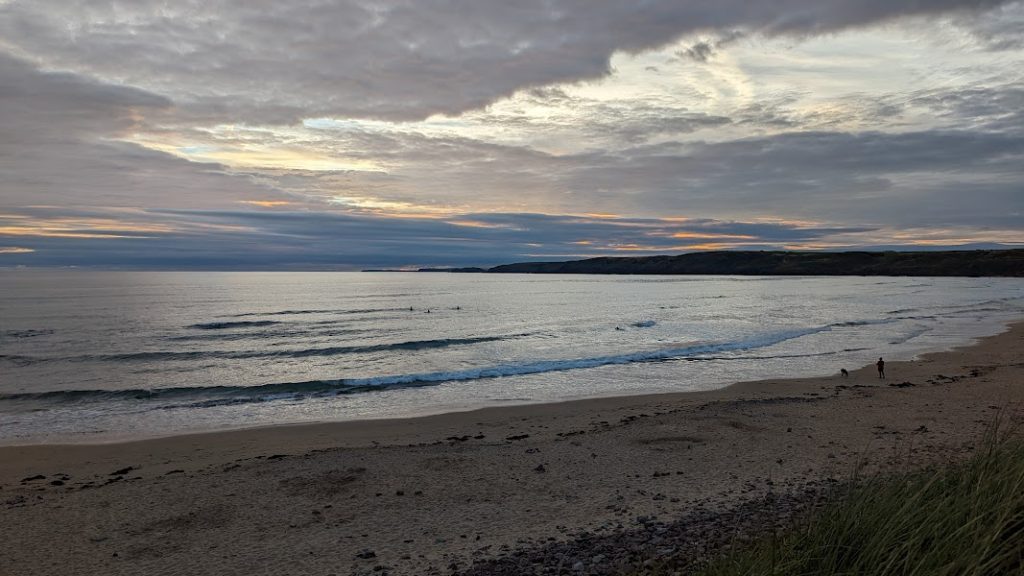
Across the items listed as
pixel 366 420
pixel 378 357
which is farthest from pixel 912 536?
pixel 378 357

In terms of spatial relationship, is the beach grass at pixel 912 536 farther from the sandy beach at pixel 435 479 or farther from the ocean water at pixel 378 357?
the ocean water at pixel 378 357

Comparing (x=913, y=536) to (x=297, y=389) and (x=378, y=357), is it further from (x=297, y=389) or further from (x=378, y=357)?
(x=378, y=357)

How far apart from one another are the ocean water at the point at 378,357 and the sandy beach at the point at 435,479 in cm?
330

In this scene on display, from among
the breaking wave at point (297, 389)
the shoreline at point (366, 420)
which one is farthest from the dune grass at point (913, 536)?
the breaking wave at point (297, 389)

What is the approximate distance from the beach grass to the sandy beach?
2603 millimetres

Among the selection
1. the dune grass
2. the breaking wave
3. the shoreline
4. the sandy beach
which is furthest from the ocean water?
the dune grass

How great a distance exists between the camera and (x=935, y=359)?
2489cm

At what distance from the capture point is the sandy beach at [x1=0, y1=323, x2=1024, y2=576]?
24.1ft

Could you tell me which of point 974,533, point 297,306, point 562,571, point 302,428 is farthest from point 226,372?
point 297,306

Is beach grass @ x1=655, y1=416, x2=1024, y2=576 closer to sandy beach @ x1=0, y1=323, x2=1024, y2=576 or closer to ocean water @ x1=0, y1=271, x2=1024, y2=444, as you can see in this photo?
sandy beach @ x1=0, y1=323, x2=1024, y2=576

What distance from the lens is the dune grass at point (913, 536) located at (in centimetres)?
342

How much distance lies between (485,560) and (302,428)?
10.0m

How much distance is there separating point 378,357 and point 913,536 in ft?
85.7

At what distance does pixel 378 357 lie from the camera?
2836 centimetres
